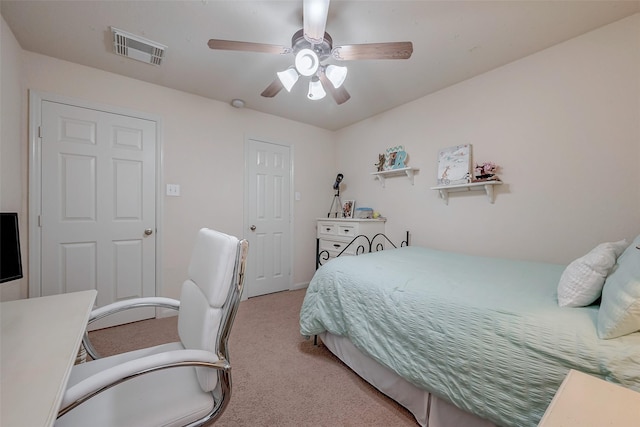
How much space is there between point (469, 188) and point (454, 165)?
27cm

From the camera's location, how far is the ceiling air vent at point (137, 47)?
1.84 metres

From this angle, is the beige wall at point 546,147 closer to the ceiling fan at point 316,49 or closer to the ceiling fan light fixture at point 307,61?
the ceiling fan at point 316,49

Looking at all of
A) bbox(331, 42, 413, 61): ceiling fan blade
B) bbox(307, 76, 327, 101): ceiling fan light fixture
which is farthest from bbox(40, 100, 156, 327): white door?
bbox(331, 42, 413, 61): ceiling fan blade

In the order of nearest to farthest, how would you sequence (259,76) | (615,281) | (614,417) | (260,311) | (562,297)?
(614,417)
(615,281)
(562,297)
(259,76)
(260,311)

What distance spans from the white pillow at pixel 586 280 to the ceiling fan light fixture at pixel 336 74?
5.43ft

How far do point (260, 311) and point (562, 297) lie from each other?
8.28ft

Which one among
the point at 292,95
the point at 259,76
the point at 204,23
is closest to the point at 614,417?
the point at 204,23

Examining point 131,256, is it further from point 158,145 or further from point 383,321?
point 383,321

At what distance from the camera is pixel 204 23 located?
1723 mm

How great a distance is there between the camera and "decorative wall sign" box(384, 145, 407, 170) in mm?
2930

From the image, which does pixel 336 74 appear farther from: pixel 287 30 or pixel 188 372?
pixel 188 372

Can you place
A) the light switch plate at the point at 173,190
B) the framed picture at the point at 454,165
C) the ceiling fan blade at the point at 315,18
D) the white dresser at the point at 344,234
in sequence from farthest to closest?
the white dresser at the point at 344,234
the light switch plate at the point at 173,190
the framed picture at the point at 454,165
the ceiling fan blade at the point at 315,18

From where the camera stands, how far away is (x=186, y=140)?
274cm

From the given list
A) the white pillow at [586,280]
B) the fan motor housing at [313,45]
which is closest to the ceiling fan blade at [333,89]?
the fan motor housing at [313,45]
